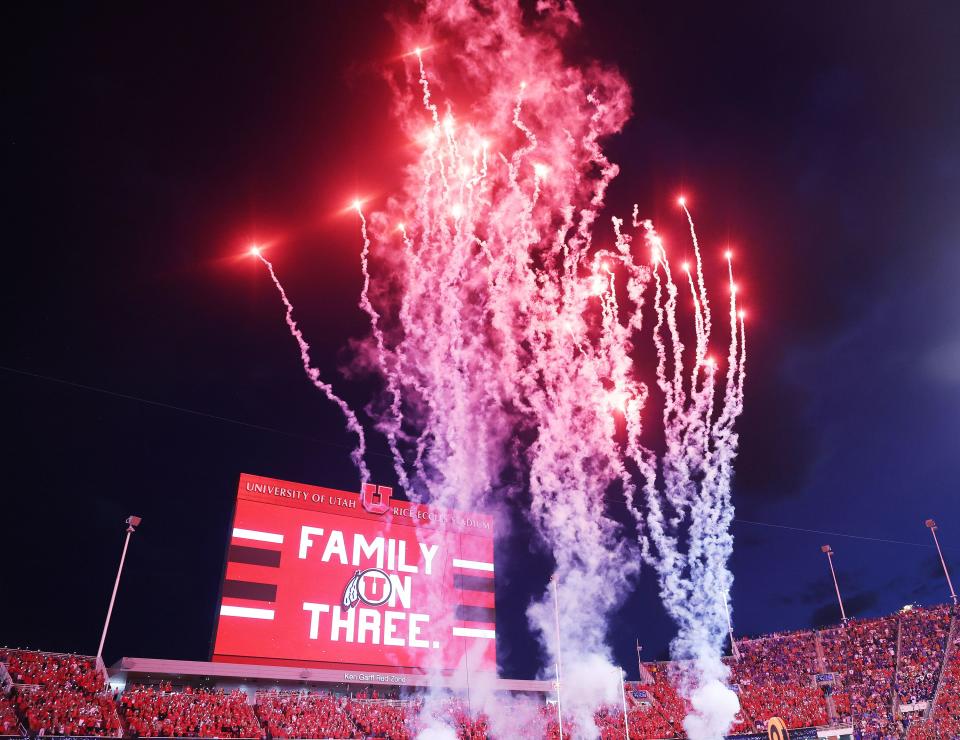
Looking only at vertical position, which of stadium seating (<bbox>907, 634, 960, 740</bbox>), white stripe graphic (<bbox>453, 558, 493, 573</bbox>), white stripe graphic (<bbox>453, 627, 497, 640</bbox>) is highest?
white stripe graphic (<bbox>453, 558, 493, 573</bbox>)

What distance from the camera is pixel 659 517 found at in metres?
35.1

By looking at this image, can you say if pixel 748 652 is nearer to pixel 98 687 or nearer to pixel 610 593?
pixel 610 593

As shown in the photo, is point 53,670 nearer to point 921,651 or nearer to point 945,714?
point 945,714

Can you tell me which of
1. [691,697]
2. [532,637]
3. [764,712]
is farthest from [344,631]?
[764,712]

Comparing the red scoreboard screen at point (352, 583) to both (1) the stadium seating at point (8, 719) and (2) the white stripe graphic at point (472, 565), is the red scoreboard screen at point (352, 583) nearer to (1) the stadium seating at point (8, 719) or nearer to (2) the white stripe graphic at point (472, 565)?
(2) the white stripe graphic at point (472, 565)

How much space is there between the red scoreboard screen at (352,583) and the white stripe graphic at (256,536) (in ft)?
0.17

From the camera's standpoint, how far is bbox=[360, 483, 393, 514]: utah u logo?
131 ft

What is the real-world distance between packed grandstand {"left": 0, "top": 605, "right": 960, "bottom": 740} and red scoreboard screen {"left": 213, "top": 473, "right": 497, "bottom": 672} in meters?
2.02

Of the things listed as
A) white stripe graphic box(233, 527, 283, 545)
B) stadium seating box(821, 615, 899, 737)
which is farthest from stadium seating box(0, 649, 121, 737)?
stadium seating box(821, 615, 899, 737)

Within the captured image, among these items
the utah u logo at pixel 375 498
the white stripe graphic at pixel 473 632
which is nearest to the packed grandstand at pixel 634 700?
the white stripe graphic at pixel 473 632

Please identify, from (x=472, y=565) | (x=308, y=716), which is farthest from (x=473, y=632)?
(x=308, y=716)

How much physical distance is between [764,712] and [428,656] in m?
19.7

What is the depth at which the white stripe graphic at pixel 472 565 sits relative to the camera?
41.2 meters

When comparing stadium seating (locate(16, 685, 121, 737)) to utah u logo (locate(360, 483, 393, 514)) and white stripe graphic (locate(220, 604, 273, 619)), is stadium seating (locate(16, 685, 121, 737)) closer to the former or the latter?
white stripe graphic (locate(220, 604, 273, 619))
